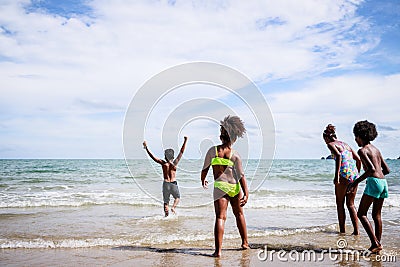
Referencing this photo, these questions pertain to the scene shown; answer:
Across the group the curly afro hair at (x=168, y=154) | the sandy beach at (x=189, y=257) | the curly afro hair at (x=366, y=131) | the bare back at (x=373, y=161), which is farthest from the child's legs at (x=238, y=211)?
the curly afro hair at (x=168, y=154)

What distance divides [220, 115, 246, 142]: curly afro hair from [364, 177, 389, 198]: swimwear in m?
1.96

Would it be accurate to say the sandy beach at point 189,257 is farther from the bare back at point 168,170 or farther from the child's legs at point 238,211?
the bare back at point 168,170

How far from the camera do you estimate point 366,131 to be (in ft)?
17.0

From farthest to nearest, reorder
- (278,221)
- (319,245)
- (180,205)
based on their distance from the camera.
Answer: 1. (180,205)
2. (278,221)
3. (319,245)

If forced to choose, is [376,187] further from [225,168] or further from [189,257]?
[189,257]

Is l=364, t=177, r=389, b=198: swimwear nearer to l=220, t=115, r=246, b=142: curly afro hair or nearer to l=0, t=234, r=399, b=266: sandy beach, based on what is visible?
l=0, t=234, r=399, b=266: sandy beach

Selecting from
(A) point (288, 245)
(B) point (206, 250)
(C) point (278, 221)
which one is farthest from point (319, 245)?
(C) point (278, 221)

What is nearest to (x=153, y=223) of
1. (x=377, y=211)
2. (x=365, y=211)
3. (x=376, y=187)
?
(x=365, y=211)

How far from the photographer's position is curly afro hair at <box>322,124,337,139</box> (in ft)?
21.5

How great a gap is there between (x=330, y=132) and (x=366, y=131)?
1.37 metres

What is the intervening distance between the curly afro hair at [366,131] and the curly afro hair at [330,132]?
1.25m

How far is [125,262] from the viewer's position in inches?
199

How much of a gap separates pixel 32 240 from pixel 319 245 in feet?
16.3

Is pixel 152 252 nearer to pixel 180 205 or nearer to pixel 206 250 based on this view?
pixel 206 250
